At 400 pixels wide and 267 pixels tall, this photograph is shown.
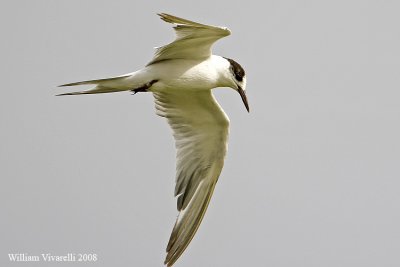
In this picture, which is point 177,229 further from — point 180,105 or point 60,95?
point 60,95

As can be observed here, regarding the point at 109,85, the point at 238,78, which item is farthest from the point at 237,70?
the point at 109,85

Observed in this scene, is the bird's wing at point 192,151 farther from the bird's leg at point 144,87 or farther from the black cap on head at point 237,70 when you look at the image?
the bird's leg at point 144,87

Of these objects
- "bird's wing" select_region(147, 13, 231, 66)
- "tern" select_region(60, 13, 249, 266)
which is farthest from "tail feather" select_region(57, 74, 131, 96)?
"bird's wing" select_region(147, 13, 231, 66)

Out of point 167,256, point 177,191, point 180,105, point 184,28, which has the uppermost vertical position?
point 184,28

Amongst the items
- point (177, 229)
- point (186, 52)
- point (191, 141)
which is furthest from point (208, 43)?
point (177, 229)

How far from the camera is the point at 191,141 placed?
1213cm

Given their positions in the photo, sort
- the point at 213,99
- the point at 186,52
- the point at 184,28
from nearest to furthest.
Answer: the point at 184,28 < the point at 186,52 < the point at 213,99

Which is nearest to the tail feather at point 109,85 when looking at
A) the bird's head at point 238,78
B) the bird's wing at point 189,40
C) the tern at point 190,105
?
the tern at point 190,105

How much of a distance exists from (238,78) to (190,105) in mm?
1120

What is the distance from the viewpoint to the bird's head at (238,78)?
35.7 feet

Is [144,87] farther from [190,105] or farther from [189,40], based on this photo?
[190,105]

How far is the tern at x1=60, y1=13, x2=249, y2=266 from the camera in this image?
1044 cm

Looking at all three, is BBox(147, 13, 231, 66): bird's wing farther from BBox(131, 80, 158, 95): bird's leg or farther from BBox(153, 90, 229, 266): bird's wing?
BBox(153, 90, 229, 266): bird's wing

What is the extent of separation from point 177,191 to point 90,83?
8.09ft
